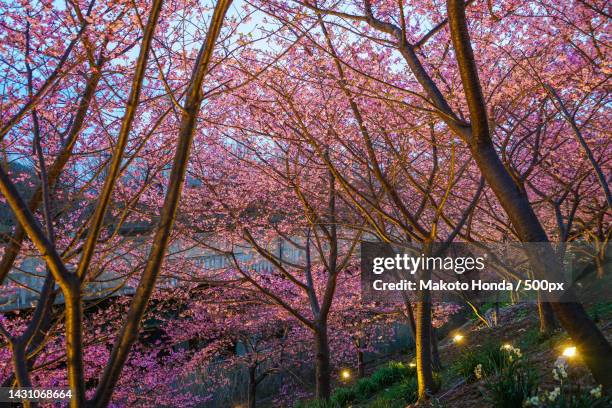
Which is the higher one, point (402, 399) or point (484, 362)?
point (484, 362)

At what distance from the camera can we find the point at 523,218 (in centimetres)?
387

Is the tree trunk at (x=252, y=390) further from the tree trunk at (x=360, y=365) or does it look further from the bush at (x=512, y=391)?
the bush at (x=512, y=391)

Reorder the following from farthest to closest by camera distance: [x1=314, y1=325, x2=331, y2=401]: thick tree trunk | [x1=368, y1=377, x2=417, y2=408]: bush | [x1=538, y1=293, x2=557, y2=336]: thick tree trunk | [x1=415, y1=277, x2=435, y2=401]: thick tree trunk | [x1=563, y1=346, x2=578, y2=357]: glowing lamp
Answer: [x1=538, y1=293, x2=557, y2=336]: thick tree trunk < [x1=314, y1=325, x2=331, y2=401]: thick tree trunk < [x1=368, y1=377, x2=417, y2=408]: bush < [x1=415, y1=277, x2=435, y2=401]: thick tree trunk < [x1=563, y1=346, x2=578, y2=357]: glowing lamp

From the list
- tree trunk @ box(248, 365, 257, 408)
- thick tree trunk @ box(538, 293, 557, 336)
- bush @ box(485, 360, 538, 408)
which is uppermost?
thick tree trunk @ box(538, 293, 557, 336)

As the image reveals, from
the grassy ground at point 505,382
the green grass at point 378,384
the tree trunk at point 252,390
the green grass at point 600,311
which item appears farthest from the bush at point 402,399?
the tree trunk at point 252,390

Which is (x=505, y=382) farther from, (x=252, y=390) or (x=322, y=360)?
(x=252, y=390)

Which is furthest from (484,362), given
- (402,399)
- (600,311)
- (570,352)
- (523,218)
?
(600,311)

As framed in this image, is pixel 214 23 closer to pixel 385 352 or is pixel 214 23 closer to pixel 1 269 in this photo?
pixel 1 269

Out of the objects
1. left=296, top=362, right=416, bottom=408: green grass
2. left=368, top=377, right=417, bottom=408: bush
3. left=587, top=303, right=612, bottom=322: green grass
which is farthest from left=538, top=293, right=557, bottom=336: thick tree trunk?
left=368, top=377, right=417, bottom=408: bush

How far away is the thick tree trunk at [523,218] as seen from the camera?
3.83 m

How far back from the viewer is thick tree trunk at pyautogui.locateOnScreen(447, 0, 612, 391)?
3.83 m

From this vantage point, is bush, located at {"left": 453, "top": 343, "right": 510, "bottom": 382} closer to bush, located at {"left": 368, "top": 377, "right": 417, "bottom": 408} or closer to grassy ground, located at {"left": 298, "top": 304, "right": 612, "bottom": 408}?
grassy ground, located at {"left": 298, "top": 304, "right": 612, "bottom": 408}

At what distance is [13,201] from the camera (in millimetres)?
2260

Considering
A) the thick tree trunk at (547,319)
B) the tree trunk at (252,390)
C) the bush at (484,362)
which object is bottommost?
the tree trunk at (252,390)
